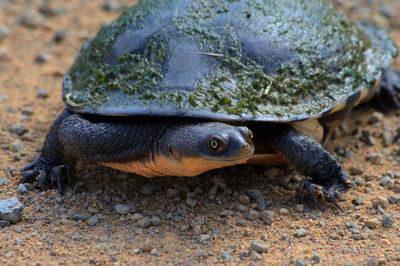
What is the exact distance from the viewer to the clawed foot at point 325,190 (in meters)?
3.52

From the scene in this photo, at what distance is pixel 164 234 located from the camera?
3.23m

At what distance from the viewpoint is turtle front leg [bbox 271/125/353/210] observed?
11.8 ft

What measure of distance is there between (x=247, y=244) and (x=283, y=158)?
91 cm

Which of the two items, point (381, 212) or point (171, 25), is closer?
point (381, 212)

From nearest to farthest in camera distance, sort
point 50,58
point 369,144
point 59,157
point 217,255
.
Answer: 1. point 217,255
2. point 59,157
3. point 369,144
4. point 50,58

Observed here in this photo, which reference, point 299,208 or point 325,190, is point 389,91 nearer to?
point 325,190

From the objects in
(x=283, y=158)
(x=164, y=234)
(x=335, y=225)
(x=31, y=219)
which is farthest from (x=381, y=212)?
(x=31, y=219)

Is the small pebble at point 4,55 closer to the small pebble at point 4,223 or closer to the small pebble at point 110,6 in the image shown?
the small pebble at point 110,6

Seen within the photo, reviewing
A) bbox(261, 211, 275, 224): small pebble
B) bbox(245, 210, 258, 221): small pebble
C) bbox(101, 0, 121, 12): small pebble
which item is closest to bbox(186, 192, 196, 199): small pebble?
bbox(245, 210, 258, 221): small pebble

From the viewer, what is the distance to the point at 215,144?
9.82ft

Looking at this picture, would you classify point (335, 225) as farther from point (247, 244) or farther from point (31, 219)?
point (31, 219)

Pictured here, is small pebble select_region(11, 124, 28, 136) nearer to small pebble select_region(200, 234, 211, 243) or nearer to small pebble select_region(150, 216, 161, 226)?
small pebble select_region(150, 216, 161, 226)

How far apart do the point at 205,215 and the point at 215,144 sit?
70 cm

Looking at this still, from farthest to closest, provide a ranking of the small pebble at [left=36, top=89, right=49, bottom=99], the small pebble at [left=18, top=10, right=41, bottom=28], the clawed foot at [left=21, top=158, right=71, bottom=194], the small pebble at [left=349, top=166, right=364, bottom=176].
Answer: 1. the small pebble at [left=18, top=10, right=41, bottom=28]
2. the small pebble at [left=36, top=89, right=49, bottom=99]
3. the small pebble at [left=349, top=166, right=364, bottom=176]
4. the clawed foot at [left=21, top=158, right=71, bottom=194]
